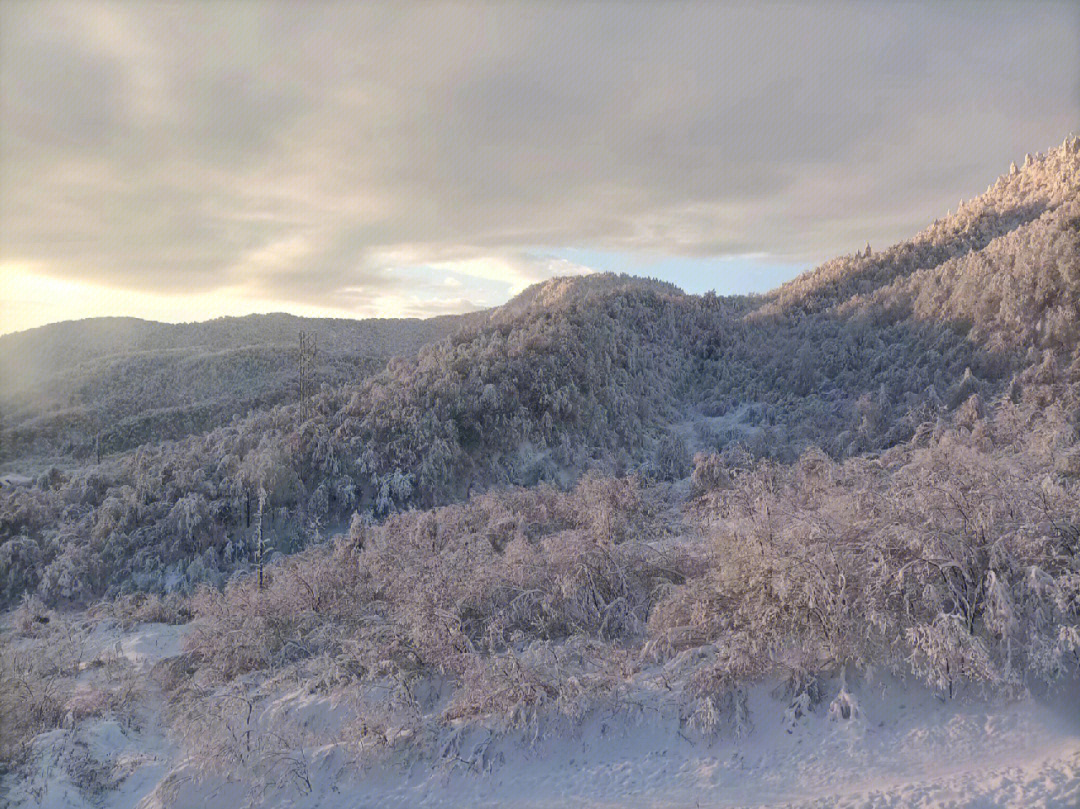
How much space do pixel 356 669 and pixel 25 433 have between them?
3751 cm

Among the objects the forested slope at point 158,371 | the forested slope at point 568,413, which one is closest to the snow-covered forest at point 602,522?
the forested slope at point 568,413

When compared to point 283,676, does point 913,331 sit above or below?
above

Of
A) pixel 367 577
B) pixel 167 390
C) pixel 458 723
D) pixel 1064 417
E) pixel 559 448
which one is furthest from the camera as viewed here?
pixel 167 390

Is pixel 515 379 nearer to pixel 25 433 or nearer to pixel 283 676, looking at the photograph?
pixel 283 676

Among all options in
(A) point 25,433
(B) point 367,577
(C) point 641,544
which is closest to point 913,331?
(C) point 641,544

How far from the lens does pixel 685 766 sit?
823cm

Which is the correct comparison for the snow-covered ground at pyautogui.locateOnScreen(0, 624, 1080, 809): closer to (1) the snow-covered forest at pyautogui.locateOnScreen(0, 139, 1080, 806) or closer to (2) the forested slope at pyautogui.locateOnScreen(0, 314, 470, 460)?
(1) the snow-covered forest at pyautogui.locateOnScreen(0, 139, 1080, 806)

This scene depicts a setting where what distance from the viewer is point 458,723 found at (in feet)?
30.5

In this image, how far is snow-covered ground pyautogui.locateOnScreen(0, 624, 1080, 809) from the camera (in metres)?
7.20

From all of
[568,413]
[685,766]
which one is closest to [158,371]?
[568,413]

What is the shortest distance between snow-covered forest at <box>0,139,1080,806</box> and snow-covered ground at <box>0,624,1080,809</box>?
0.47 ft

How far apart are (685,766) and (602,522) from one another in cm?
671

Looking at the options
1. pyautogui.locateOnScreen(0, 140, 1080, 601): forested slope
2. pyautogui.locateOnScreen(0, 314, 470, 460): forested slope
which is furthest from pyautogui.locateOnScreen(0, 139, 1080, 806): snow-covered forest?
pyautogui.locateOnScreen(0, 314, 470, 460): forested slope

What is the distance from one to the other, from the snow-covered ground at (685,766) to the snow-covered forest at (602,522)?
143 millimetres
